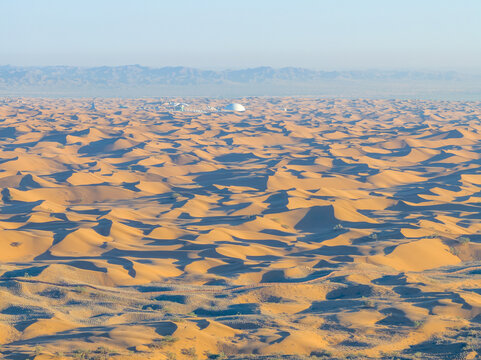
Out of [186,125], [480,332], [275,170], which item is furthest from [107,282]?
[186,125]

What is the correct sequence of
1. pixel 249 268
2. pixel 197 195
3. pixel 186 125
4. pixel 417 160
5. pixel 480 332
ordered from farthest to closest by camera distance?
pixel 186 125 < pixel 417 160 < pixel 197 195 < pixel 249 268 < pixel 480 332

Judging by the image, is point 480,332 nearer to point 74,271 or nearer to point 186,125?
point 74,271

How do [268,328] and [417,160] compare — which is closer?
[268,328]

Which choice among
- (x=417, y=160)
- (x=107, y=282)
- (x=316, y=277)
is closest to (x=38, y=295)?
(x=107, y=282)

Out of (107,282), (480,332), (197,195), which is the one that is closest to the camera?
(480,332)

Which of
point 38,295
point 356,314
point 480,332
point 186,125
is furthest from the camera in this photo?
point 186,125

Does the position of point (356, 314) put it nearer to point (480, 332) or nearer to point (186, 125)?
point (480, 332)
